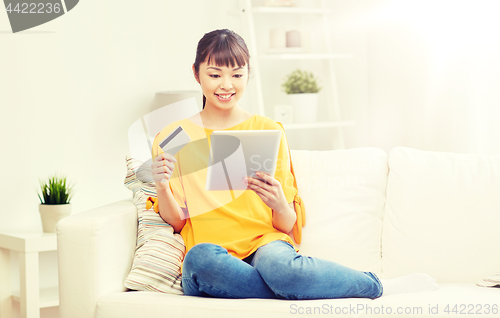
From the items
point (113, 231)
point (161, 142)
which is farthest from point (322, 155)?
point (113, 231)

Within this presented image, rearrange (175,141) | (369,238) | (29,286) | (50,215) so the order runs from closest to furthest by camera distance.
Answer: (175,141) < (369,238) < (29,286) < (50,215)

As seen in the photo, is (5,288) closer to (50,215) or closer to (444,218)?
(50,215)

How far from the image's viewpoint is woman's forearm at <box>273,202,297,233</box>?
1498 mm

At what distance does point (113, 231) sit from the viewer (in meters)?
1.43

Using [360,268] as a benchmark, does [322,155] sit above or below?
above

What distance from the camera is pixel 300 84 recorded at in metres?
2.65

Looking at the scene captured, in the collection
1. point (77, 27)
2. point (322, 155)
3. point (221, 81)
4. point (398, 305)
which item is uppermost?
point (77, 27)

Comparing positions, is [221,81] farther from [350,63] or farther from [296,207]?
[350,63]

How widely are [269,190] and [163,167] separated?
1.02 ft

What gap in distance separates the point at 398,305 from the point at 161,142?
82 centimetres

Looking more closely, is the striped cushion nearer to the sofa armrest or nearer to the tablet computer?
the sofa armrest


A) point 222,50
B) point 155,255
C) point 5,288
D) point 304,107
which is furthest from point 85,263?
point 304,107

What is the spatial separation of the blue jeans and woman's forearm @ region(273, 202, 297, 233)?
0.17 meters

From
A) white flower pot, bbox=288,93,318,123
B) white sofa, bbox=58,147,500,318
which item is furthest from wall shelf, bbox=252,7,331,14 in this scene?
white sofa, bbox=58,147,500,318
